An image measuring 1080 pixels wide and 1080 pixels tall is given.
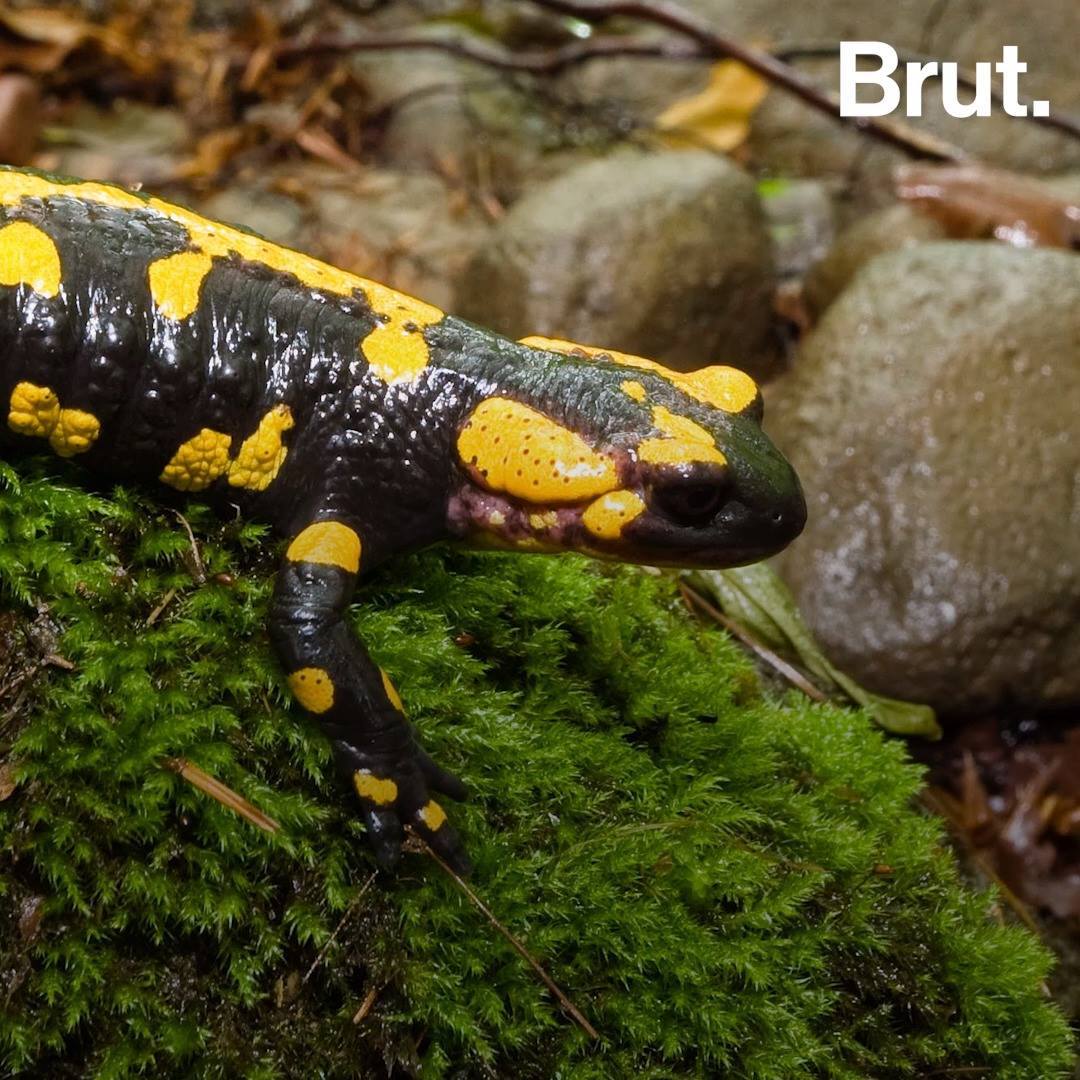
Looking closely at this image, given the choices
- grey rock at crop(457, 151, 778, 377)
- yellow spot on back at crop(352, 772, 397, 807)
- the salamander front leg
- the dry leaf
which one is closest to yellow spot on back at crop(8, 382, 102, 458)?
the salamander front leg

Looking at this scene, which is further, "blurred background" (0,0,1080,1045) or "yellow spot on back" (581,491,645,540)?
"blurred background" (0,0,1080,1045)

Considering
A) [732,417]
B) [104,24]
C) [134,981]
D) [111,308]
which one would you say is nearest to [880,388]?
[732,417]

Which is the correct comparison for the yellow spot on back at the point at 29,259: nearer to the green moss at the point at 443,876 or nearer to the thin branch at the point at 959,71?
the green moss at the point at 443,876

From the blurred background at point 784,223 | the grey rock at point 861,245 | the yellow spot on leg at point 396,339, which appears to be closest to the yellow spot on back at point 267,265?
the yellow spot on leg at point 396,339

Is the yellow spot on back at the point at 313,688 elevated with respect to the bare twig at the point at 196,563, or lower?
lower

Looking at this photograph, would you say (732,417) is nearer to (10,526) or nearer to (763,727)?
(763,727)

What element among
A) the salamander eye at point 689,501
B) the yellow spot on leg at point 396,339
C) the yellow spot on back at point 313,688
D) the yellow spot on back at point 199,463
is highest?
the yellow spot on leg at point 396,339

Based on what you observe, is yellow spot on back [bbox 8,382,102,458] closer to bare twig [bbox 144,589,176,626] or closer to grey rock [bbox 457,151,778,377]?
bare twig [bbox 144,589,176,626]
